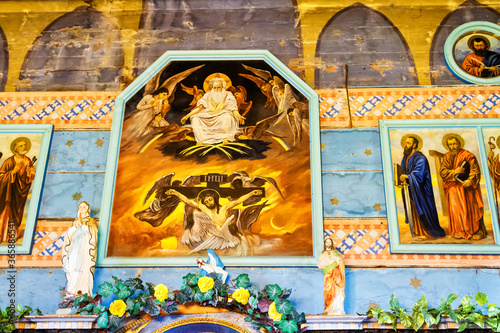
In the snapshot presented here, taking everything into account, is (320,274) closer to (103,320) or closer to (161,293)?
(161,293)

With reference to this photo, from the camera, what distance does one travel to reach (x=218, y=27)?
10133mm

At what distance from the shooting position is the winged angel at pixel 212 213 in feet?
27.2

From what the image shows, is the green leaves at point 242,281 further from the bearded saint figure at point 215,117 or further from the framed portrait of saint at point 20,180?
the framed portrait of saint at point 20,180

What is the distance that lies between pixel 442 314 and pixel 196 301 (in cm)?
290

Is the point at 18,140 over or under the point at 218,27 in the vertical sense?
under

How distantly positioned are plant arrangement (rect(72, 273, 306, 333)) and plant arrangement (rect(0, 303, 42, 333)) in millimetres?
612

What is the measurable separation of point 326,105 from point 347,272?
8.51 ft

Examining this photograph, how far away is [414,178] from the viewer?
8641 mm

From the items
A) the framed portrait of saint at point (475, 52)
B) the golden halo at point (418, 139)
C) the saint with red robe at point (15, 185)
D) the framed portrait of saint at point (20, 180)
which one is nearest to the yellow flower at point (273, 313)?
the golden halo at point (418, 139)

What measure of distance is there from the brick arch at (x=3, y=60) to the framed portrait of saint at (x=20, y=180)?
0.92 meters

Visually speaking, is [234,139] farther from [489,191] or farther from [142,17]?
[489,191]

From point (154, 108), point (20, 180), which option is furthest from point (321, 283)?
point (20, 180)

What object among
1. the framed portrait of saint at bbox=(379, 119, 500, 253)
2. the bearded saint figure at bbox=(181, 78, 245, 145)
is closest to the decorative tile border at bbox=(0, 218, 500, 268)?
the framed portrait of saint at bbox=(379, 119, 500, 253)

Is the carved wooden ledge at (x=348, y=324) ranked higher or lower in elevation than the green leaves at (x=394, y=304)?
lower
